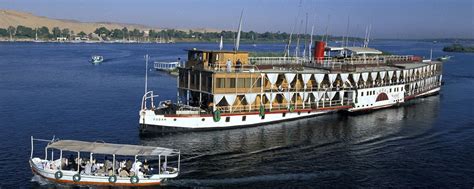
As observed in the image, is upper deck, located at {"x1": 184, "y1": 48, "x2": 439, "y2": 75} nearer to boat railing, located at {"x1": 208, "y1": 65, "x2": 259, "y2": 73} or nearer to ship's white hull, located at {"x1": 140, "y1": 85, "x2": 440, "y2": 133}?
boat railing, located at {"x1": 208, "y1": 65, "x2": 259, "y2": 73}

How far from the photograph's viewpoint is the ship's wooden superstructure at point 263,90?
57.5 meters

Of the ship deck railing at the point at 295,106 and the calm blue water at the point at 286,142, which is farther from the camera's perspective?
the ship deck railing at the point at 295,106

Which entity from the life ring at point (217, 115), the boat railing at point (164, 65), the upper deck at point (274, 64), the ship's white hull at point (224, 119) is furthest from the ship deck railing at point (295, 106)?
the boat railing at point (164, 65)

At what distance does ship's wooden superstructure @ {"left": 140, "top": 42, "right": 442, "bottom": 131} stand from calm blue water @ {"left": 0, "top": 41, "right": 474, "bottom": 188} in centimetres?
175

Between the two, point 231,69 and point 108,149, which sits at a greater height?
point 231,69

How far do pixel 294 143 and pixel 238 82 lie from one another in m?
10.7

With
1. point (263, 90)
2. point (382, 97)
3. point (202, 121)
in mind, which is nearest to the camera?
point (202, 121)

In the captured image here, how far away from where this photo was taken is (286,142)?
54062mm

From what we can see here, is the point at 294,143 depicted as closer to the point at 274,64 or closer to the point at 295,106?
the point at 295,106

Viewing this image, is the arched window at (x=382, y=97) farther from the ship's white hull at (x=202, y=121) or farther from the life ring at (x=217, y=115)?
the life ring at (x=217, y=115)

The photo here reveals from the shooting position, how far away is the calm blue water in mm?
42156

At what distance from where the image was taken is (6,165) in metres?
43.3

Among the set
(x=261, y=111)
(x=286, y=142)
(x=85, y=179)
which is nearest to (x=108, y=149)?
(x=85, y=179)

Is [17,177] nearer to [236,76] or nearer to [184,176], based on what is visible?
[184,176]
